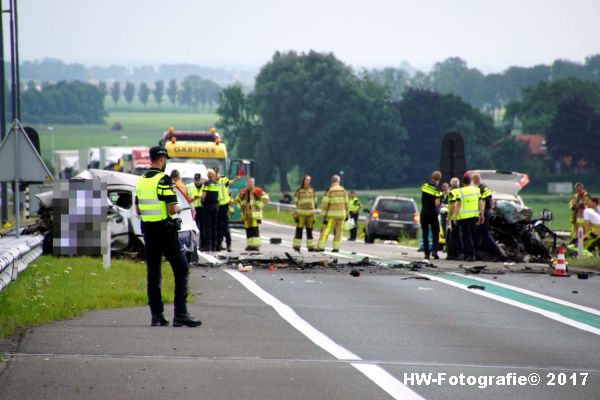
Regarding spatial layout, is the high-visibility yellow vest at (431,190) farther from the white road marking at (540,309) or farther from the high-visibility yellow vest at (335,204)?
the white road marking at (540,309)

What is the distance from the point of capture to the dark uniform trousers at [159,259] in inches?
570

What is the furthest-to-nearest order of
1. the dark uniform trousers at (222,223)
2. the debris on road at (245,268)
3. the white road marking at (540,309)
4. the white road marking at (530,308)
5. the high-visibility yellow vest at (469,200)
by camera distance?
the dark uniform trousers at (222,223), the high-visibility yellow vest at (469,200), the debris on road at (245,268), the white road marking at (540,309), the white road marking at (530,308)

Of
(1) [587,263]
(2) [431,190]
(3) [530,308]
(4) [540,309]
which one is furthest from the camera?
(2) [431,190]

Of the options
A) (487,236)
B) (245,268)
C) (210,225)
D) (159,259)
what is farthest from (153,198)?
(210,225)

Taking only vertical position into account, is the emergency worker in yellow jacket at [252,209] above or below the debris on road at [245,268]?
above

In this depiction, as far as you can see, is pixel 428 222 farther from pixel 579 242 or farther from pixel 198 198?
pixel 198 198

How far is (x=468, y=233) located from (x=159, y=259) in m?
13.5

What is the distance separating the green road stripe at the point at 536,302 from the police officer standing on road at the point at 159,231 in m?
4.52

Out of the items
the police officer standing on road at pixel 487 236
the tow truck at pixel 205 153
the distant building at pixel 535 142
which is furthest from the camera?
the distant building at pixel 535 142

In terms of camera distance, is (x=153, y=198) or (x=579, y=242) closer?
(x=153, y=198)

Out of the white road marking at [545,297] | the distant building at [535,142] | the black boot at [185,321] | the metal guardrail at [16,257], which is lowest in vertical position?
the distant building at [535,142]

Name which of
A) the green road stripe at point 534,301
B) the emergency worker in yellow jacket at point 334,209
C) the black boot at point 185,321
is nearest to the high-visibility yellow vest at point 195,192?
the emergency worker in yellow jacket at point 334,209

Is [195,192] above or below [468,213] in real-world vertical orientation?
above

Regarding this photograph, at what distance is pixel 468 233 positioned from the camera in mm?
27391
